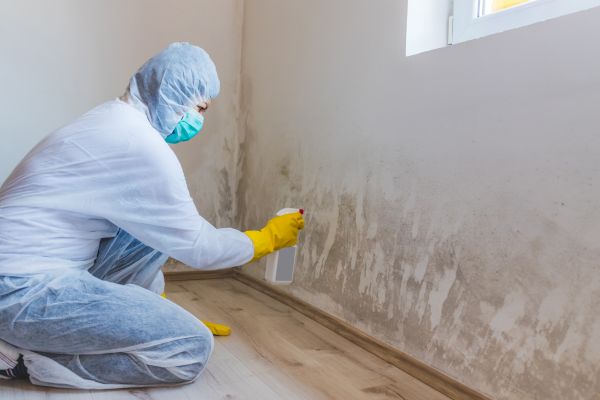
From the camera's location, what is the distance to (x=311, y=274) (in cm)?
196

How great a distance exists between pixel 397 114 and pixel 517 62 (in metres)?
0.43

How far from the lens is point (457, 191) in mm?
1312

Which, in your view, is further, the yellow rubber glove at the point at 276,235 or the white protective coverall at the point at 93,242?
the yellow rubber glove at the point at 276,235

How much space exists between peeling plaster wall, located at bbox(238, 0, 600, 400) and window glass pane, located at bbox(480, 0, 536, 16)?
8.1 inches

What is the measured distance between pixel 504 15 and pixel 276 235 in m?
0.87

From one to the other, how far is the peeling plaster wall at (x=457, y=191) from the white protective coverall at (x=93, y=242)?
Answer: 566mm

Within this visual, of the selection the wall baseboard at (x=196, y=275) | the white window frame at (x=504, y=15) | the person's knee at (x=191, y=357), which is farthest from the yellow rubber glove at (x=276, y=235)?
the wall baseboard at (x=196, y=275)

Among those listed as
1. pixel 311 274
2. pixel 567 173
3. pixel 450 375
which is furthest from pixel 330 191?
pixel 567 173

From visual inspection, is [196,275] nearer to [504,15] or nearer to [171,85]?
[171,85]

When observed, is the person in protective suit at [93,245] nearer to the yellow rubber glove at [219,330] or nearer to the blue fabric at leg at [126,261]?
the blue fabric at leg at [126,261]

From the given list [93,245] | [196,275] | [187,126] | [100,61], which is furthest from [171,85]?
[196,275]

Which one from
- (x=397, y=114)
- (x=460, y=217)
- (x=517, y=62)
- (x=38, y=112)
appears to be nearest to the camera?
(x=517, y=62)

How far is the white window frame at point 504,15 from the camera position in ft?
3.86

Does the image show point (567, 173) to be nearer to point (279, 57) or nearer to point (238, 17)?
point (279, 57)
